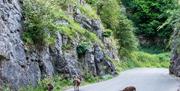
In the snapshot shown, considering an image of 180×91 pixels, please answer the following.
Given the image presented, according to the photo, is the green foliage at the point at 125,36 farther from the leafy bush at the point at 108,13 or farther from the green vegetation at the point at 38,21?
the green vegetation at the point at 38,21

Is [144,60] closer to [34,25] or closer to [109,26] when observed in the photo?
[109,26]

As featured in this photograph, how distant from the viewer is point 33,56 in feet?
80.2

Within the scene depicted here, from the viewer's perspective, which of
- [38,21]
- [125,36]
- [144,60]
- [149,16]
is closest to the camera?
[38,21]

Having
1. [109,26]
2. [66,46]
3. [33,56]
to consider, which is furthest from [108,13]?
[33,56]

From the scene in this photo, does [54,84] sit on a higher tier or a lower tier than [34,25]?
lower

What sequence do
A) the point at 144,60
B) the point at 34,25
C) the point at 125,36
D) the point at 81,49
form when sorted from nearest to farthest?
the point at 34,25 < the point at 81,49 < the point at 125,36 < the point at 144,60

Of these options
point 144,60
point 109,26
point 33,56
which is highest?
point 33,56

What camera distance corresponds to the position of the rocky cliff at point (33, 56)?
21734mm

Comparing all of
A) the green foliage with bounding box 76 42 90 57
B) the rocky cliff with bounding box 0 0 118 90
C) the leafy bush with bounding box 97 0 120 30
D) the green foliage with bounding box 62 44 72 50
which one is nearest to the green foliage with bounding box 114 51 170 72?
the leafy bush with bounding box 97 0 120 30

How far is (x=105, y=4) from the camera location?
47.5m

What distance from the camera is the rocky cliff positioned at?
21.7 meters

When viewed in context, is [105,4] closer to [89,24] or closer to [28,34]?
[89,24]

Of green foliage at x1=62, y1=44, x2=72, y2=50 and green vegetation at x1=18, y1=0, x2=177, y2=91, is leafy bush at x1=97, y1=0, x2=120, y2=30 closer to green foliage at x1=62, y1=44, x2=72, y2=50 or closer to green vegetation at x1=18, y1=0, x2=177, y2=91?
green vegetation at x1=18, y1=0, x2=177, y2=91

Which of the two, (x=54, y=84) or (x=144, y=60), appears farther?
(x=144, y=60)
